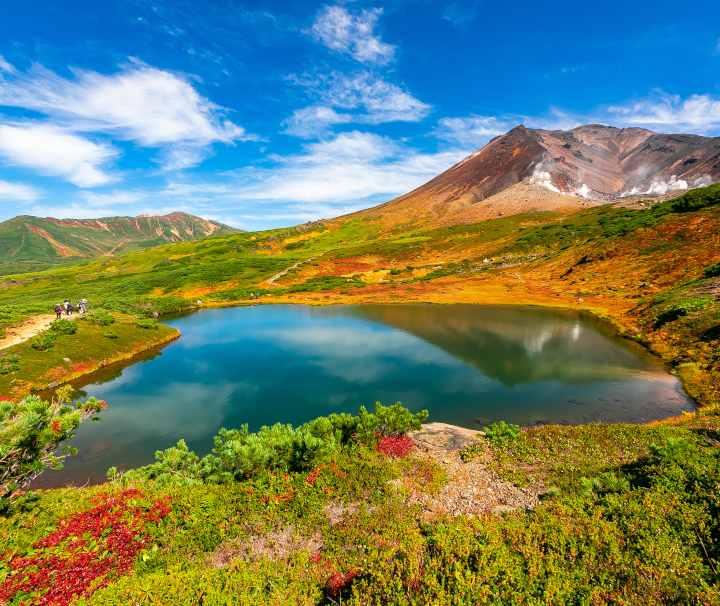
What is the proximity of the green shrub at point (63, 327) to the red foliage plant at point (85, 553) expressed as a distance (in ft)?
152

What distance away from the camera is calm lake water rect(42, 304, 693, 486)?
28.1 metres

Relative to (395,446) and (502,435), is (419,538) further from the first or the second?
(502,435)

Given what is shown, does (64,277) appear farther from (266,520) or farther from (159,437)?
(266,520)

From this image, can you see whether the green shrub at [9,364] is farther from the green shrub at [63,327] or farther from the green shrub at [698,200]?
the green shrub at [698,200]

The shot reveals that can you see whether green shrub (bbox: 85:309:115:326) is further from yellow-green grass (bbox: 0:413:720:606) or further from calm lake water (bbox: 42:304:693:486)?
yellow-green grass (bbox: 0:413:720:606)

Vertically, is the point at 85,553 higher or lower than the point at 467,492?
higher

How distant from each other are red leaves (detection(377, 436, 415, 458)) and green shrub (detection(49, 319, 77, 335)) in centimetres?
5145

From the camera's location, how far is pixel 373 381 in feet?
120

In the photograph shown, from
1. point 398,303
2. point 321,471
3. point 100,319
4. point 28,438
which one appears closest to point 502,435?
point 321,471

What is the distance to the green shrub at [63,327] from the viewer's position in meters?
→ 47.7

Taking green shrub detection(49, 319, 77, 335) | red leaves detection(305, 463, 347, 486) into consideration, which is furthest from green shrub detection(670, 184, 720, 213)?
green shrub detection(49, 319, 77, 335)

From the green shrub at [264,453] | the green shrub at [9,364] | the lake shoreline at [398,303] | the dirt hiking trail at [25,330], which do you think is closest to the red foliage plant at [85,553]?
the green shrub at [264,453]

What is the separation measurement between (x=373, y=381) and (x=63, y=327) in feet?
148

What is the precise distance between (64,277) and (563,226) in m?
224
